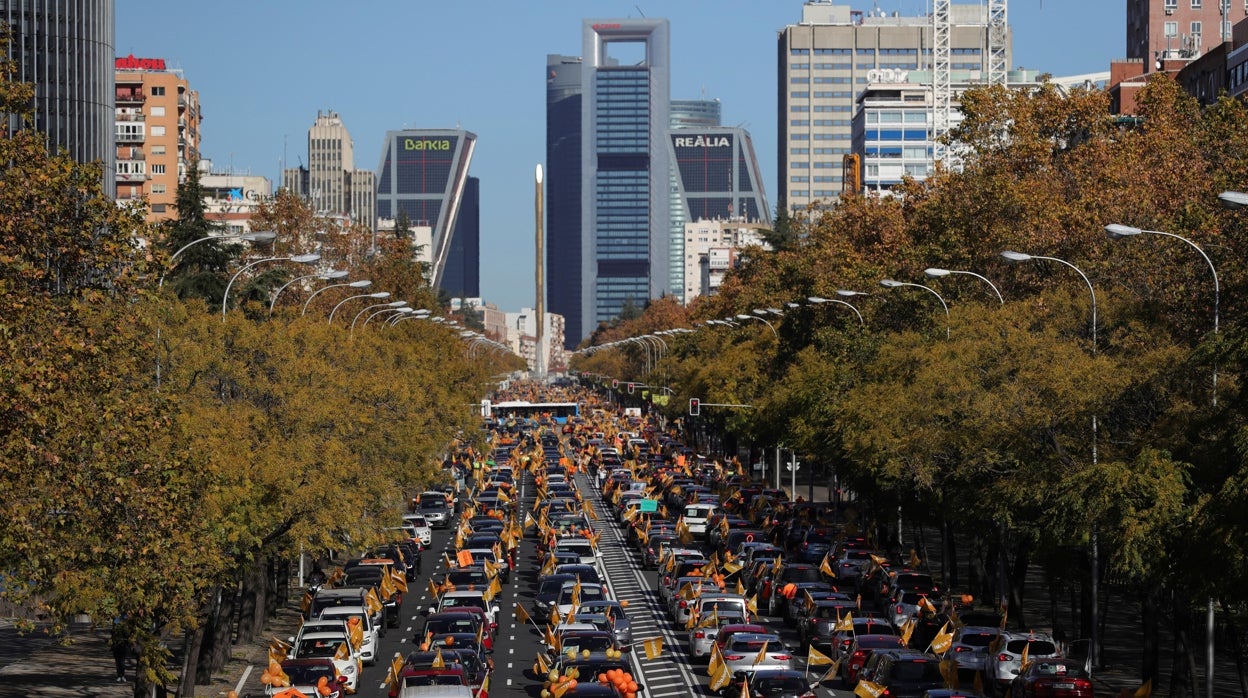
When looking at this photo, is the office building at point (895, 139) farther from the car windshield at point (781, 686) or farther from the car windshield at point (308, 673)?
the car windshield at point (781, 686)

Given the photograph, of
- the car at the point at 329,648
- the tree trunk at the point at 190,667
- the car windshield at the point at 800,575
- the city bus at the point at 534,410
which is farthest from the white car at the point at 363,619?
the city bus at the point at 534,410

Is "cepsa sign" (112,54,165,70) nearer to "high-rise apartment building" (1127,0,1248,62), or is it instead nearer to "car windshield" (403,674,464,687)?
"high-rise apartment building" (1127,0,1248,62)

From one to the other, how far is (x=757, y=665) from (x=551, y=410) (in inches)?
5642

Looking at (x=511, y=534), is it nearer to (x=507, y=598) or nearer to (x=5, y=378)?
(x=507, y=598)

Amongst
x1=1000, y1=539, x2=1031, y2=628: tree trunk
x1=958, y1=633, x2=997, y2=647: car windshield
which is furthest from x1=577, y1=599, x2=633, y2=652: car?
x1=1000, y1=539, x2=1031, y2=628: tree trunk

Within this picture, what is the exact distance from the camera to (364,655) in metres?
39.0

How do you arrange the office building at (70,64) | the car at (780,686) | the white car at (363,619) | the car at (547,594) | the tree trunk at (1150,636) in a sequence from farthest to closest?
the office building at (70,64)
the car at (547,594)
the white car at (363,619)
the tree trunk at (1150,636)
the car at (780,686)

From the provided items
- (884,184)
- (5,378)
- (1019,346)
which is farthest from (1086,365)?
(884,184)

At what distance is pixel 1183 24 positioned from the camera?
135625 millimetres

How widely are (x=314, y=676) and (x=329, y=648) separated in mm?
3165

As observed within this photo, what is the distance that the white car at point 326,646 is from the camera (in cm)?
3509

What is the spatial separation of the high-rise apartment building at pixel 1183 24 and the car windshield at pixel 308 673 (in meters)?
110

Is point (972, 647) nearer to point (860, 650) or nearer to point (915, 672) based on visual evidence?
point (860, 650)

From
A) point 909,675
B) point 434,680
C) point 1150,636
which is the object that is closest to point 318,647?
point 434,680
